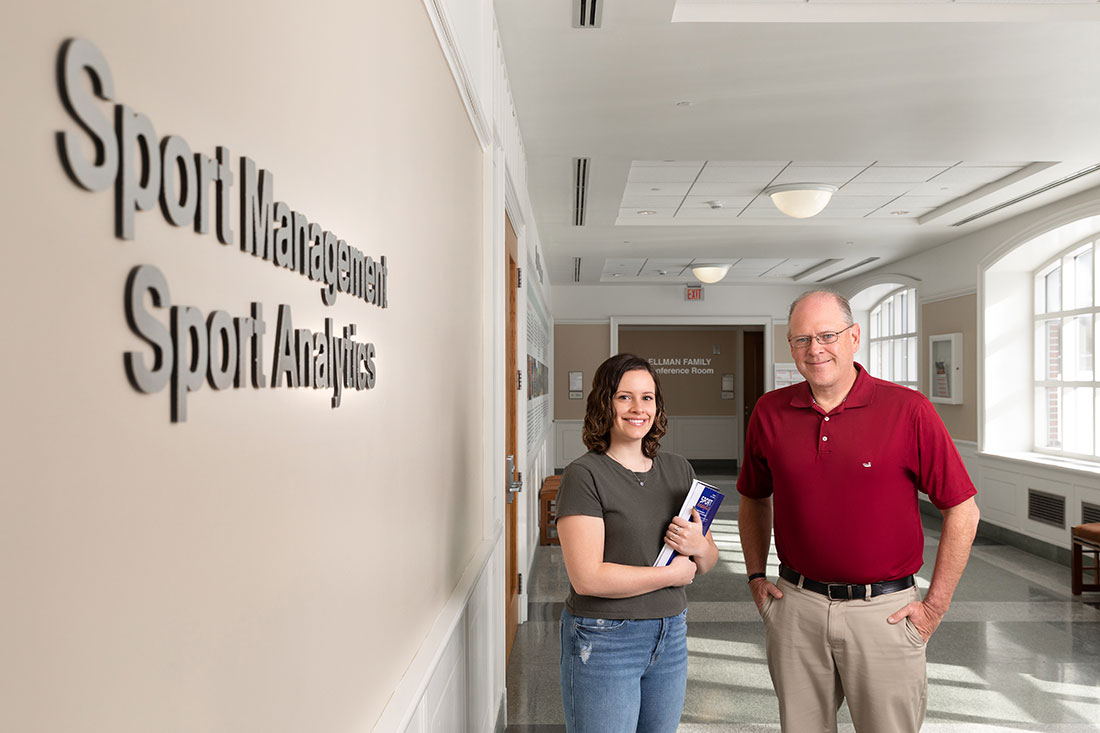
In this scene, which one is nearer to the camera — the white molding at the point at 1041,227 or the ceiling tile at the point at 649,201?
the white molding at the point at 1041,227

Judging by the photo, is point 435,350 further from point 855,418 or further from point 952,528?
point 952,528

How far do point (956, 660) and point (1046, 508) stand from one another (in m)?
3.72

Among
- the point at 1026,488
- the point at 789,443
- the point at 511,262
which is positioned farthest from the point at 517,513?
the point at 1026,488

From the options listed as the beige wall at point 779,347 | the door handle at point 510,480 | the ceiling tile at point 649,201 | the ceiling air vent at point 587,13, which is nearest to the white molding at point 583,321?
the beige wall at point 779,347

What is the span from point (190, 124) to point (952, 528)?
2365 mm

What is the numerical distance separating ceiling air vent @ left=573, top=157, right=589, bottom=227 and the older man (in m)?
3.70

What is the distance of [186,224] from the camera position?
710mm

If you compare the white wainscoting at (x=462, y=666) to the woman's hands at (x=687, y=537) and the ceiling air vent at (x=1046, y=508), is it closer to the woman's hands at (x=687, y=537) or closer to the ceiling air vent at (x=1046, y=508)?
the woman's hands at (x=687, y=537)

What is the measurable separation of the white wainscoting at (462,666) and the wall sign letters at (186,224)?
2.70 feet

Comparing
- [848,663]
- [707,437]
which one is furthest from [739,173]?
[707,437]

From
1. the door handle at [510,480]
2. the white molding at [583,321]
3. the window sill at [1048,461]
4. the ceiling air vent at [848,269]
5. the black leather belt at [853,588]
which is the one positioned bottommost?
the window sill at [1048,461]

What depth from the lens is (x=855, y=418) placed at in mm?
2422

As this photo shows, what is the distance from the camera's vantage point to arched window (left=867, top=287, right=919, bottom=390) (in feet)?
36.4

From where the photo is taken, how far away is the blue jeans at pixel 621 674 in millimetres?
1988
